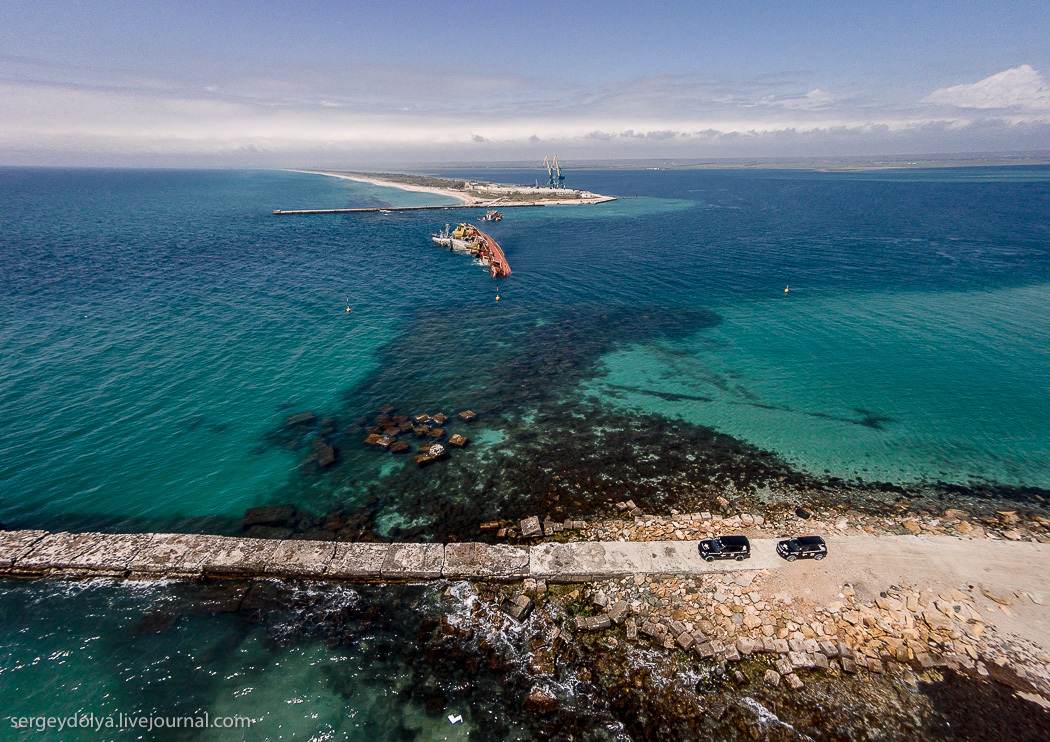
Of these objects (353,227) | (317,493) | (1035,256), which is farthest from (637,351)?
(353,227)

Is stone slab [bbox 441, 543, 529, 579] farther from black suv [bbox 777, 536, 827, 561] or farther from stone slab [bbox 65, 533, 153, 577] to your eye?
stone slab [bbox 65, 533, 153, 577]

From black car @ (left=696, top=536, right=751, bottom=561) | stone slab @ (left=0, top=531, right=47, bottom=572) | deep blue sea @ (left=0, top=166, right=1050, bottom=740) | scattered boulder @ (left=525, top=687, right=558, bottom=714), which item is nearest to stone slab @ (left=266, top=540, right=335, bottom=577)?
deep blue sea @ (left=0, top=166, right=1050, bottom=740)

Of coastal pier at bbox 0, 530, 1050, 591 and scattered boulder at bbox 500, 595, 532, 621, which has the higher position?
coastal pier at bbox 0, 530, 1050, 591

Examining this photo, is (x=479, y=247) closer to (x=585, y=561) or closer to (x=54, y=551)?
(x=585, y=561)

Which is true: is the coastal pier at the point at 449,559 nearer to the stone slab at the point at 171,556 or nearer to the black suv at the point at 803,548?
the stone slab at the point at 171,556

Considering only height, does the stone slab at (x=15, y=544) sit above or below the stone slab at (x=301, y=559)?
above

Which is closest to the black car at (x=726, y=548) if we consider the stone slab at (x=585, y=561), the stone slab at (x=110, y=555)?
the stone slab at (x=585, y=561)

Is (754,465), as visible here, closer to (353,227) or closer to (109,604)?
(109,604)
